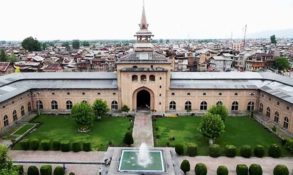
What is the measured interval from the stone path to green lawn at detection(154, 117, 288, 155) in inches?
40.5

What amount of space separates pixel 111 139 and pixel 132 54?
20.3m

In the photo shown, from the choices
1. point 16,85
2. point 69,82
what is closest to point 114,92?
point 69,82

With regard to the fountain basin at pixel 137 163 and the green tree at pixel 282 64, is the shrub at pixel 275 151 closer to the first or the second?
the fountain basin at pixel 137 163

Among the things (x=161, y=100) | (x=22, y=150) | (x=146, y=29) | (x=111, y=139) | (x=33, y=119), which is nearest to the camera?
(x=22, y=150)

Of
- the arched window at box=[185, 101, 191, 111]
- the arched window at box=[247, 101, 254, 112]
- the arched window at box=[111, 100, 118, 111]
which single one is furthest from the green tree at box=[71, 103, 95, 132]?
the arched window at box=[247, 101, 254, 112]

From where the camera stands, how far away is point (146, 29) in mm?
57094

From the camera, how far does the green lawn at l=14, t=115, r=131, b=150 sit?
4047cm

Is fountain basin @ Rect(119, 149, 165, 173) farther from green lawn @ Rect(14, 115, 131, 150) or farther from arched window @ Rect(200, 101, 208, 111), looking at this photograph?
arched window @ Rect(200, 101, 208, 111)

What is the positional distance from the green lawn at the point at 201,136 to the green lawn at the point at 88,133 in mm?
6087

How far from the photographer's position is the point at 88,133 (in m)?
42.8

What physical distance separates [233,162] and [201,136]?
8727 mm

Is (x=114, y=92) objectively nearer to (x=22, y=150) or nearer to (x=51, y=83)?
(x=51, y=83)

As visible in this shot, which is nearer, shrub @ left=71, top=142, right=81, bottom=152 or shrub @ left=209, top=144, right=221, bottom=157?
shrub @ left=209, top=144, right=221, bottom=157

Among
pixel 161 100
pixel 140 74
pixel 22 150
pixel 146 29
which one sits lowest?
pixel 22 150
